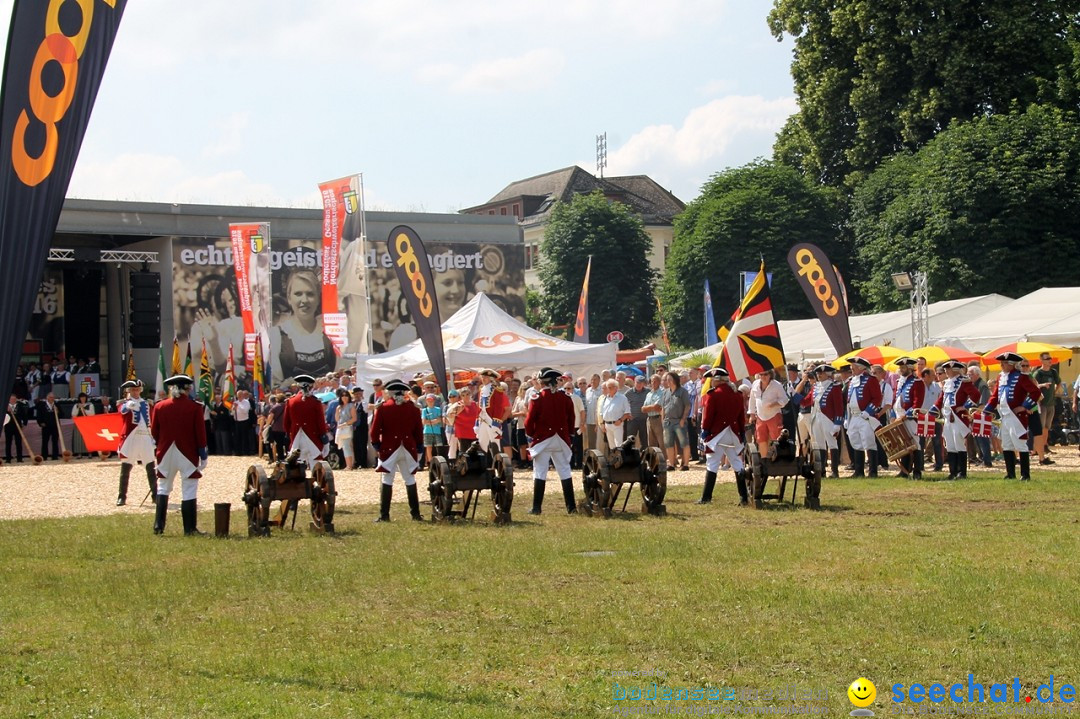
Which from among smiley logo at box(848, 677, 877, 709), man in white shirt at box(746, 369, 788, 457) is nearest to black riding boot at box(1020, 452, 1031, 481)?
man in white shirt at box(746, 369, 788, 457)

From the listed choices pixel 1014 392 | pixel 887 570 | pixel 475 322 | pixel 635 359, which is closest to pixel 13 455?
pixel 475 322

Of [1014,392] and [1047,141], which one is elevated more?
[1047,141]

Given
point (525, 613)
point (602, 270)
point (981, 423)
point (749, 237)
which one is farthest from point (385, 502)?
point (602, 270)

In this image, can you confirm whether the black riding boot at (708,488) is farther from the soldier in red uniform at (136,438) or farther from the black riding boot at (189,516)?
the soldier in red uniform at (136,438)

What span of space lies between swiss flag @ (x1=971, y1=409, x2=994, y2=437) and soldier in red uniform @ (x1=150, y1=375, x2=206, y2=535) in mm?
11129

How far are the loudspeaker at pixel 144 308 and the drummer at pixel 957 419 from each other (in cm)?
1321

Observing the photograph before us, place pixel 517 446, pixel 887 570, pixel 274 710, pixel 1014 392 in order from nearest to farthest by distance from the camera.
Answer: pixel 274 710
pixel 887 570
pixel 1014 392
pixel 517 446

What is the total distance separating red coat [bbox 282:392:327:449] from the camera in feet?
53.6

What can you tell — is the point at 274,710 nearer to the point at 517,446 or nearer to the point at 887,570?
the point at 887,570

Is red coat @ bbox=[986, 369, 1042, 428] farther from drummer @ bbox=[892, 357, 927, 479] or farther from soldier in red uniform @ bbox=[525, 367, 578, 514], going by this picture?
soldier in red uniform @ bbox=[525, 367, 578, 514]

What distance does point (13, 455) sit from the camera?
33500 mm

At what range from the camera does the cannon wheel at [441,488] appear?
15266mm

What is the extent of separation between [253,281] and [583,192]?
60.9m

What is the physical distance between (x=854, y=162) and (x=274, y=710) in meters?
48.1
